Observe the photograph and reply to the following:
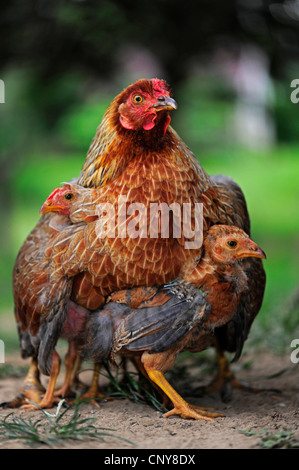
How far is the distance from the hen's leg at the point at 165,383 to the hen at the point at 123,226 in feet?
1.16

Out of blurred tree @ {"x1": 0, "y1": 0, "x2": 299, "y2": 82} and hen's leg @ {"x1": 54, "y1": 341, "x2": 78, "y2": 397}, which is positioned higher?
blurred tree @ {"x1": 0, "y1": 0, "x2": 299, "y2": 82}

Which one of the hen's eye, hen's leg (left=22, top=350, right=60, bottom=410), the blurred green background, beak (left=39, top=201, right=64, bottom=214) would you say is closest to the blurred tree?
→ the blurred green background

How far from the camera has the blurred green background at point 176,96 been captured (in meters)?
6.27

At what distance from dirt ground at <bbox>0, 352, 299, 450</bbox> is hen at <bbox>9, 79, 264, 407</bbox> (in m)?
0.46

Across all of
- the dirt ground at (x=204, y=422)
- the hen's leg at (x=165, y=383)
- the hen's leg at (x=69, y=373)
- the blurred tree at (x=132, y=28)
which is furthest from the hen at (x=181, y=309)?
the blurred tree at (x=132, y=28)

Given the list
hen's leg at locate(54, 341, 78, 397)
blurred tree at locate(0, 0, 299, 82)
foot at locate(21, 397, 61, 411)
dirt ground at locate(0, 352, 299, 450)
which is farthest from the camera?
blurred tree at locate(0, 0, 299, 82)

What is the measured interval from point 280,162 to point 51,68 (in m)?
4.21

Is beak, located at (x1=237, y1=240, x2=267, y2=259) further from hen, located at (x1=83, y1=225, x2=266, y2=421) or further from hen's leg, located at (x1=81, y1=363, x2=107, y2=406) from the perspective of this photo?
hen's leg, located at (x1=81, y1=363, x2=107, y2=406)

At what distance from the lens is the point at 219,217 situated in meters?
2.92

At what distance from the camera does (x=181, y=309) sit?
2.69m

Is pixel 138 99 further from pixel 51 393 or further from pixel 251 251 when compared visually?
pixel 51 393

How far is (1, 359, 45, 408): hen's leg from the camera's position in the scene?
3.13 metres

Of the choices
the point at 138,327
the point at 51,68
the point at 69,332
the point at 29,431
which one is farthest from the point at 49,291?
the point at 51,68

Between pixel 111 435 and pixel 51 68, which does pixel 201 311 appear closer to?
pixel 111 435
